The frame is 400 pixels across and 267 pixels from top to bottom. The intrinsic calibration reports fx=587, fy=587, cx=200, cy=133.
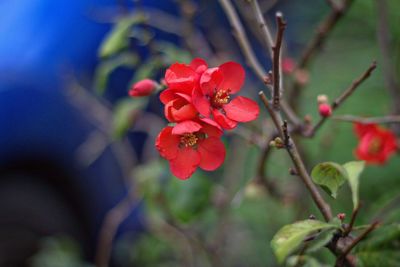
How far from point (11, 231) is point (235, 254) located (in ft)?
3.22

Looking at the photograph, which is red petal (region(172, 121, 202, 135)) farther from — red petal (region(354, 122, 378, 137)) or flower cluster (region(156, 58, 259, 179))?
red petal (region(354, 122, 378, 137))

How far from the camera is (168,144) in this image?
85 cm

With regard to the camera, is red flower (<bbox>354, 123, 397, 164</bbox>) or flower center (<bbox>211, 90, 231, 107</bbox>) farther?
red flower (<bbox>354, 123, 397, 164</bbox>)

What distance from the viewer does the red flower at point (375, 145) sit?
4.08 feet

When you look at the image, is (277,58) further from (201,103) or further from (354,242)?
(354,242)

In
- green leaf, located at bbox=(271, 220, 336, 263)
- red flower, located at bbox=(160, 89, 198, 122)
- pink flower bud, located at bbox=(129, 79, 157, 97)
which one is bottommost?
green leaf, located at bbox=(271, 220, 336, 263)

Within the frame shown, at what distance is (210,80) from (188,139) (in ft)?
0.30

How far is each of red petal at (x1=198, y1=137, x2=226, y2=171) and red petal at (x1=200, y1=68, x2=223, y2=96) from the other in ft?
0.23

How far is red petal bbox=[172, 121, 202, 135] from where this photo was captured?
774 millimetres

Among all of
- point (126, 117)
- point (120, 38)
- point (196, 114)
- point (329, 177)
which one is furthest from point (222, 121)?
point (126, 117)

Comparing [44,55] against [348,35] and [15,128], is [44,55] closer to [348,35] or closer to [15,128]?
[15,128]

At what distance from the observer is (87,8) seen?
234 centimetres

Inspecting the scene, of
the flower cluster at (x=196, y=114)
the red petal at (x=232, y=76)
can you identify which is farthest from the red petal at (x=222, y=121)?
the red petal at (x=232, y=76)

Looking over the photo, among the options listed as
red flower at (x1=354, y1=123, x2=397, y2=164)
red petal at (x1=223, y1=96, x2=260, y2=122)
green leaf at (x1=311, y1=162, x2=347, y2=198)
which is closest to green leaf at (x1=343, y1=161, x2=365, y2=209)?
green leaf at (x1=311, y1=162, x2=347, y2=198)
